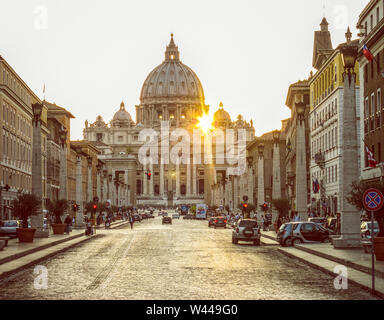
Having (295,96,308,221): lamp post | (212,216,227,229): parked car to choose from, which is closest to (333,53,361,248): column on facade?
(295,96,308,221): lamp post

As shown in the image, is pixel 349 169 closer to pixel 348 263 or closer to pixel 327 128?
pixel 348 263

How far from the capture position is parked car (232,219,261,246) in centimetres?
4381

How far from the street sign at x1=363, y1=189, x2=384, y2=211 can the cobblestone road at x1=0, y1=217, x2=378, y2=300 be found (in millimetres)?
1945

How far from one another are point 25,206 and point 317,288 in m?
26.1

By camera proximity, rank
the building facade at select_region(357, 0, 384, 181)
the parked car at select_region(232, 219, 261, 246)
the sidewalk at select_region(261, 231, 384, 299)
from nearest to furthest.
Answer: the sidewalk at select_region(261, 231, 384, 299), the parked car at select_region(232, 219, 261, 246), the building facade at select_region(357, 0, 384, 181)

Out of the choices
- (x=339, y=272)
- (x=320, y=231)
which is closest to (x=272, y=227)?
(x=320, y=231)

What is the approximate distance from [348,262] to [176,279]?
7.01 meters

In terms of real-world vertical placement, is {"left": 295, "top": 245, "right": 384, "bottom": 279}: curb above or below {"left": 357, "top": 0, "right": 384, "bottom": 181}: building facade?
below

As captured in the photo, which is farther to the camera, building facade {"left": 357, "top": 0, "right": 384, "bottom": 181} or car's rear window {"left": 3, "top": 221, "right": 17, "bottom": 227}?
building facade {"left": 357, "top": 0, "right": 384, "bottom": 181}

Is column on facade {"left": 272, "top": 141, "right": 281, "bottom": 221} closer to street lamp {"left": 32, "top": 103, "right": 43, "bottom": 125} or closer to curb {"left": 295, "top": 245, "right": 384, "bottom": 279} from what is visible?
street lamp {"left": 32, "top": 103, "right": 43, "bottom": 125}

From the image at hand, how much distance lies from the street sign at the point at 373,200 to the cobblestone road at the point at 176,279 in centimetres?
194

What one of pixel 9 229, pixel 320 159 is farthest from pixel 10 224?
pixel 320 159

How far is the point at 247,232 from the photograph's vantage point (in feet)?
144

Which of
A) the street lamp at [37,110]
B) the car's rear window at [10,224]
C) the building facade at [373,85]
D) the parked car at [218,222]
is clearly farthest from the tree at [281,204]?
the parked car at [218,222]
